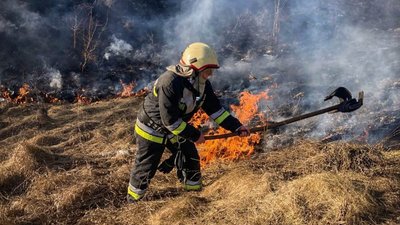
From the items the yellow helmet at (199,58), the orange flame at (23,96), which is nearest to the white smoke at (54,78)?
the orange flame at (23,96)

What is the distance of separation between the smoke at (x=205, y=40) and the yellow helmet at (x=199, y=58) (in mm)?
4221

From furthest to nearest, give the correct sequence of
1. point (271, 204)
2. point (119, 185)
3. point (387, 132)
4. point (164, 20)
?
point (164, 20), point (387, 132), point (119, 185), point (271, 204)

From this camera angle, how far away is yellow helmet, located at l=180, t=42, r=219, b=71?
429 centimetres

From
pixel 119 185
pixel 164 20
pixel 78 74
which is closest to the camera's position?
pixel 119 185

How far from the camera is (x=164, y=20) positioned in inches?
499

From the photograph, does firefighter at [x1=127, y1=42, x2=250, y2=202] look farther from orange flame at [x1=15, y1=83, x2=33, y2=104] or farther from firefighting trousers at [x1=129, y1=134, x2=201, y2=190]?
orange flame at [x1=15, y1=83, x2=33, y2=104]

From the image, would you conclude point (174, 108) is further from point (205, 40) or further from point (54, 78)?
point (205, 40)

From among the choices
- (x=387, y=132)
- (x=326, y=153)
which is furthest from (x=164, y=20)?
(x=326, y=153)

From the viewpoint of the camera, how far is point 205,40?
474 inches

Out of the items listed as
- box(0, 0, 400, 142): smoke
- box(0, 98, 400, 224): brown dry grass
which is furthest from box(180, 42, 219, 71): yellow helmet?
box(0, 0, 400, 142): smoke

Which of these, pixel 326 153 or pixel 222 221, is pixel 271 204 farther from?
pixel 326 153

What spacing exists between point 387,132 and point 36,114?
6452 mm

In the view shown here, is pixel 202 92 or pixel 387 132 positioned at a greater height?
pixel 202 92

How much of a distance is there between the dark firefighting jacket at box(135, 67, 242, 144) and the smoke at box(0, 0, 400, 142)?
146 inches
